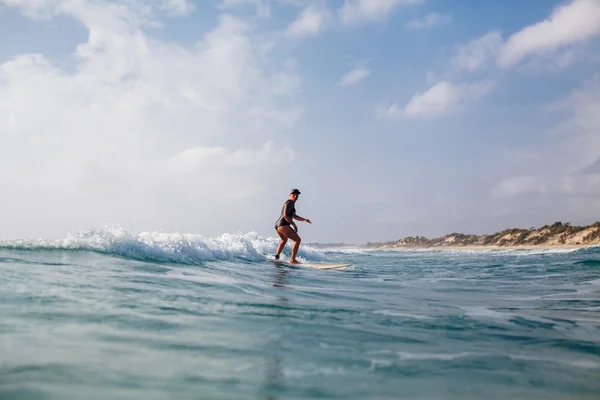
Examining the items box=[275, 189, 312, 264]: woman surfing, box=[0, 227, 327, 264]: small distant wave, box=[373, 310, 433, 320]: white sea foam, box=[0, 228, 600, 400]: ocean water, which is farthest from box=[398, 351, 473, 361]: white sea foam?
box=[275, 189, 312, 264]: woman surfing

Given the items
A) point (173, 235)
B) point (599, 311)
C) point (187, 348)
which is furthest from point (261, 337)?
point (173, 235)

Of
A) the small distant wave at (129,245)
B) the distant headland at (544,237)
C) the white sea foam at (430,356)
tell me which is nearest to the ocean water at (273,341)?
the white sea foam at (430,356)

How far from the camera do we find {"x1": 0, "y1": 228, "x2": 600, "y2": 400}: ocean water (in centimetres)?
274

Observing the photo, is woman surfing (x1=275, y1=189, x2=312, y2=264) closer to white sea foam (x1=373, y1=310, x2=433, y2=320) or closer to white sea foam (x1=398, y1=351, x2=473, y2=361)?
white sea foam (x1=373, y1=310, x2=433, y2=320)

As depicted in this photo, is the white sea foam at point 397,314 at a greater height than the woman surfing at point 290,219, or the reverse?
the woman surfing at point 290,219

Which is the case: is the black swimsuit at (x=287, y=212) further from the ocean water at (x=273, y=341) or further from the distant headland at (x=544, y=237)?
the distant headland at (x=544, y=237)

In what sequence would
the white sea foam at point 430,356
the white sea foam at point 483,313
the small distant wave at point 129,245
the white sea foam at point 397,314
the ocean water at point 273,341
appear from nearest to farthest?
the ocean water at point 273,341 < the white sea foam at point 430,356 < the white sea foam at point 397,314 < the white sea foam at point 483,313 < the small distant wave at point 129,245

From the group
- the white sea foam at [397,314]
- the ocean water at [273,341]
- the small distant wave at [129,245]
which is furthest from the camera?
the small distant wave at [129,245]

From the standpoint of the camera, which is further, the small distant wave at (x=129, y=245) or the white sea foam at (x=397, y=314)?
the small distant wave at (x=129, y=245)

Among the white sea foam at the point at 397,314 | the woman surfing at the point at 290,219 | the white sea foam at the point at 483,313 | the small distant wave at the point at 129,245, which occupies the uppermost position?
the woman surfing at the point at 290,219

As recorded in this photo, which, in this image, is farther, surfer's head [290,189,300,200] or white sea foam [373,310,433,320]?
surfer's head [290,189,300,200]

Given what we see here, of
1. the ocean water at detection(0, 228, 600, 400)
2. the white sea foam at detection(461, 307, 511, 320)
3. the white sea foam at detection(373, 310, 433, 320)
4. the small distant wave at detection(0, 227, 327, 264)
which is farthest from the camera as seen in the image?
the small distant wave at detection(0, 227, 327, 264)

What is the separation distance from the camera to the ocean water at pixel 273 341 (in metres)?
2.74

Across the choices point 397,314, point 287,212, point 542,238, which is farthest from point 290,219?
point 542,238
